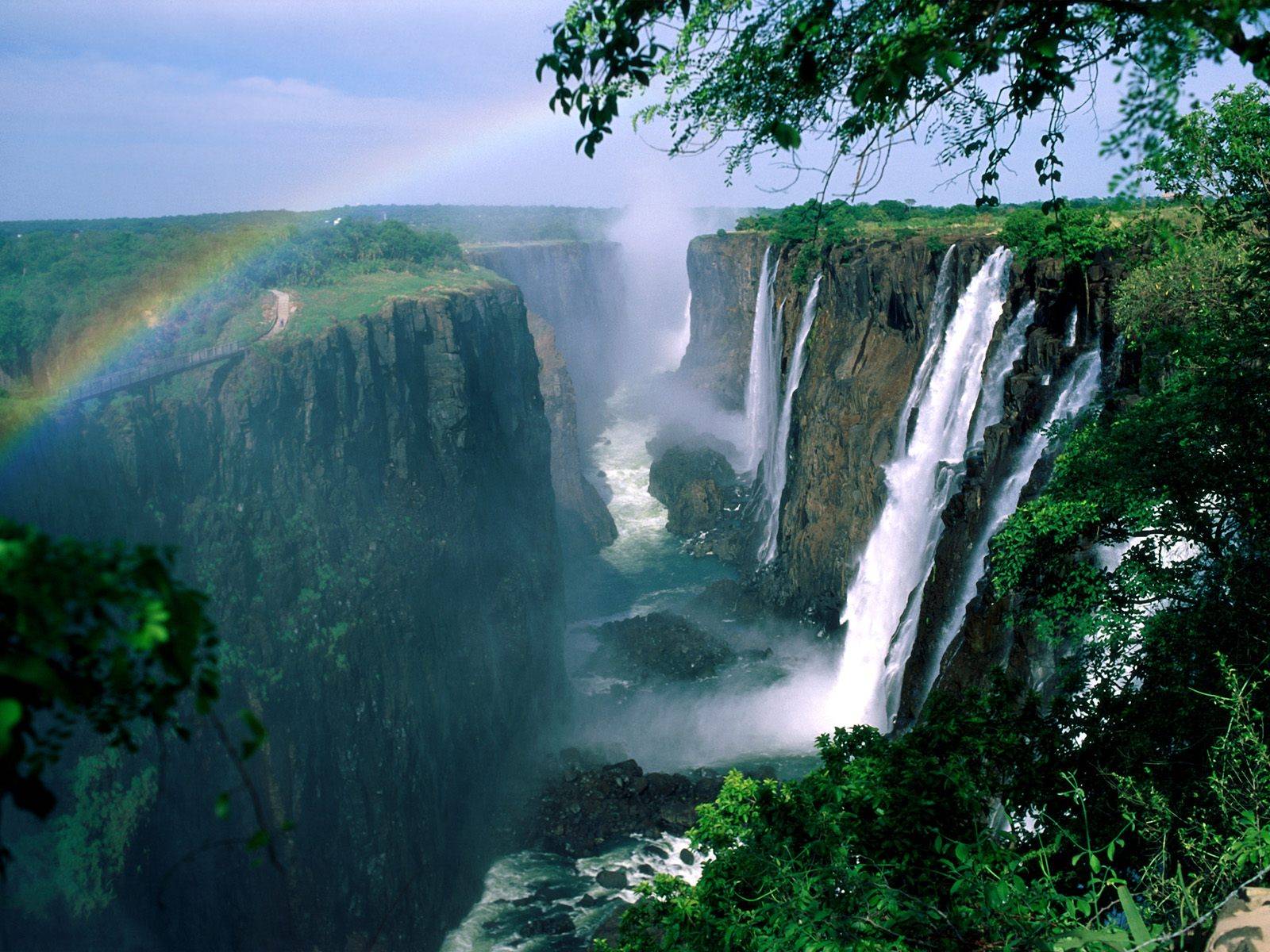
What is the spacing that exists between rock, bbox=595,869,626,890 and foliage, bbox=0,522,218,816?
20250 millimetres

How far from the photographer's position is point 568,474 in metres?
45.1

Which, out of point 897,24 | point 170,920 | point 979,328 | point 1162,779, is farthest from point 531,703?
point 897,24

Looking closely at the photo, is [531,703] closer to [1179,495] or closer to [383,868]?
[383,868]

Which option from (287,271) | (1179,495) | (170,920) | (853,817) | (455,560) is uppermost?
(287,271)

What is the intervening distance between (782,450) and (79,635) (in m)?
34.4

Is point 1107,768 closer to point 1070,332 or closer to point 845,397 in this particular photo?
point 1070,332

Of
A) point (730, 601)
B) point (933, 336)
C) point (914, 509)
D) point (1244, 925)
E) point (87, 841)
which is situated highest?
point (933, 336)

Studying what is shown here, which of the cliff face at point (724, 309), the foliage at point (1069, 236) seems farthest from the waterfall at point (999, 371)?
the cliff face at point (724, 309)

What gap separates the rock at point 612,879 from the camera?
20578 millimetres

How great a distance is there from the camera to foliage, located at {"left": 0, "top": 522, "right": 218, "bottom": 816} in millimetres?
2188

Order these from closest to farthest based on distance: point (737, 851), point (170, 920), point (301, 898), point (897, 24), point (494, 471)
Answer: point (897, 24) < point (737, 851) < point (170, 920) < point (301, 898) < point (494, 471)

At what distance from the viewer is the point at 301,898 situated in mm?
19469

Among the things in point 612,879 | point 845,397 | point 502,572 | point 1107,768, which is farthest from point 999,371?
point 502,572

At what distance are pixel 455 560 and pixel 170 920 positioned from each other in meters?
12.2
